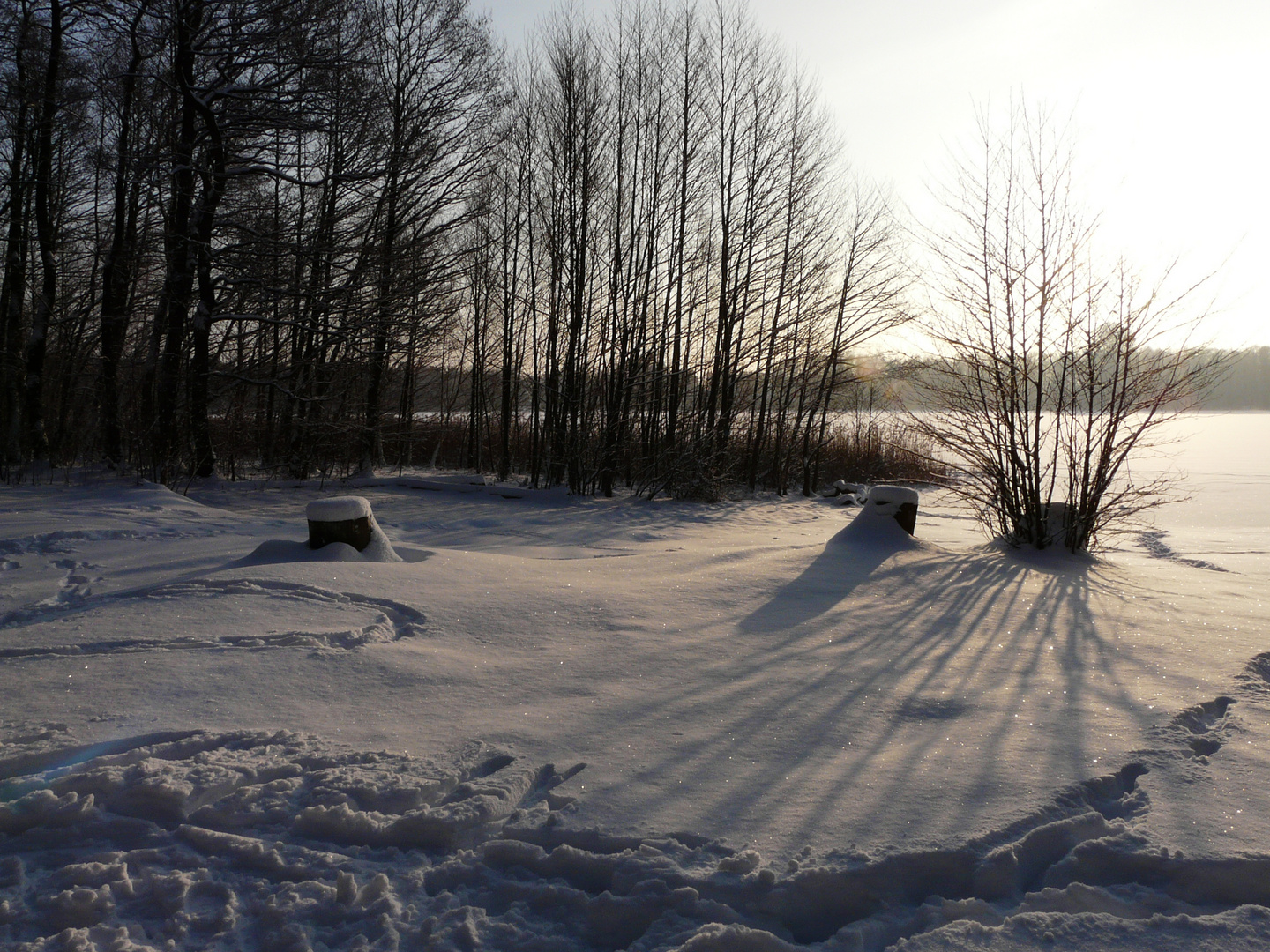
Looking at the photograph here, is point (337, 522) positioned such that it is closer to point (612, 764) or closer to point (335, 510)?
point (335, 510)

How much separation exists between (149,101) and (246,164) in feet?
4.36

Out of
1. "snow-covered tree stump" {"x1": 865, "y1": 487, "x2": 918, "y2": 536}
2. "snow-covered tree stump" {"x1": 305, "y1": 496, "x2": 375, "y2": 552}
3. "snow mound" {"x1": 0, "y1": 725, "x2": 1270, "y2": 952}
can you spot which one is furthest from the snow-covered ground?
"snow-covered tree stump" {"x1": 865, "y1": 487, "x2": 918, "y2": 536}

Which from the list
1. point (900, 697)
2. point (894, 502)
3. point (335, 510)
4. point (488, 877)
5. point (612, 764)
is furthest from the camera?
point (894, 502)

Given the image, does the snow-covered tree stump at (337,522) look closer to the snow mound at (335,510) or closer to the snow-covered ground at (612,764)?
the snow mound at (335,510)

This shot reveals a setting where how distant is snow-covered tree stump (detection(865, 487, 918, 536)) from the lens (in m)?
6.18

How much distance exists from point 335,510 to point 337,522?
76 mm

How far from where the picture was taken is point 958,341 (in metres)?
6.44

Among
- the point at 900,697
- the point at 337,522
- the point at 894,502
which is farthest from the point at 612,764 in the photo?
the point at 894,502

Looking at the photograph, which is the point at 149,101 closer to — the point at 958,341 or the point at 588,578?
the point at 588,578

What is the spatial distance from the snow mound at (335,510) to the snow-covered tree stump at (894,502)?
3.95 metres

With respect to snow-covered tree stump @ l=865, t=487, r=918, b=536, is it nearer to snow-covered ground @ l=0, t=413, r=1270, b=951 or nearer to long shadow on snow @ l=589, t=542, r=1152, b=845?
long shadow on snow @ l=589, t=542, r=1152, b=845

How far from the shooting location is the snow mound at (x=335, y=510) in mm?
4887

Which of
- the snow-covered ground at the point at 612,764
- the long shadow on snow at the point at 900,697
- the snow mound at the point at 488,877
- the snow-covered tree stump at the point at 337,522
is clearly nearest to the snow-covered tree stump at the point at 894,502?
the long shadow on snow at the point at 900,697

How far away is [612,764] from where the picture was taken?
2.20 metres
